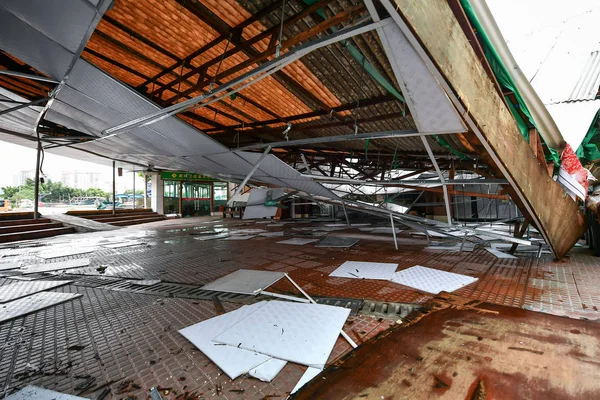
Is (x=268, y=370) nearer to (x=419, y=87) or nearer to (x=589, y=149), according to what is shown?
(x=419, y=87)

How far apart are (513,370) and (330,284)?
1.74m

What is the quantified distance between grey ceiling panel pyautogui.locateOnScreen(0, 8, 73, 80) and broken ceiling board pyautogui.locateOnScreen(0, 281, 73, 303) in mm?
2466

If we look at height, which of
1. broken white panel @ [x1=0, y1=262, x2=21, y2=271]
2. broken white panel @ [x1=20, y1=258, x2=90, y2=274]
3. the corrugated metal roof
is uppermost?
the corrugated metal roof

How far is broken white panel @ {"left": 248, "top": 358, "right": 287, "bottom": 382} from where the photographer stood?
1304 millimetres

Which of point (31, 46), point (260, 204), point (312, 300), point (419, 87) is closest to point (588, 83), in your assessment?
point (419, 87)

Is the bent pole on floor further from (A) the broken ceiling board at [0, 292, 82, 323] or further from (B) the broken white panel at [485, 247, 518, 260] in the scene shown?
(B) the broken white panel at [485, 247, 518, 260]

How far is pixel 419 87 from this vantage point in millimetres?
2131

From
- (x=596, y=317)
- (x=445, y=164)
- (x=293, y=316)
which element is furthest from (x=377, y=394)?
(x=445, y=164)

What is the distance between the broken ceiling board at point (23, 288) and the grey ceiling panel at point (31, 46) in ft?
8.09

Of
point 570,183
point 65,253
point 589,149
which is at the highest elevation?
point 589,149

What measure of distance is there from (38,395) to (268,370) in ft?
3.77

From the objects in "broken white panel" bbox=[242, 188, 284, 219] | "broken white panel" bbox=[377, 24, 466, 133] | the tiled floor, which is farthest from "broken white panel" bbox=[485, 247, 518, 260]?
"broken white panel" bbox=[242, 188, 284, 219]

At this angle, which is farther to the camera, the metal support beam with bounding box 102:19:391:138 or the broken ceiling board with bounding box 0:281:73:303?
the broken ceiling board with bounding box 0:281:73:303

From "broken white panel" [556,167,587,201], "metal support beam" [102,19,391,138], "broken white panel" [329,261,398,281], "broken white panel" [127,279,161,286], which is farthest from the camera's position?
"broken white panel" [556,167,587,201]
